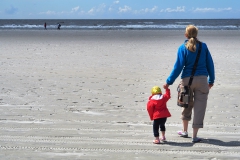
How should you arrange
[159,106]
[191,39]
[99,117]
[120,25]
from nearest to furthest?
[191,39] < [159,106] < [99,117] < [120,25]

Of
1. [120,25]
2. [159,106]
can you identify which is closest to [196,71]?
[159,106]

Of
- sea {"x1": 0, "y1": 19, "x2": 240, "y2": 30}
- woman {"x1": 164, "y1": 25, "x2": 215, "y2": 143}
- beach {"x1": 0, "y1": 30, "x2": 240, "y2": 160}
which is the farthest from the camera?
sea {"x1": 0, "y1": 19, "x2": 240, "y2": 30}

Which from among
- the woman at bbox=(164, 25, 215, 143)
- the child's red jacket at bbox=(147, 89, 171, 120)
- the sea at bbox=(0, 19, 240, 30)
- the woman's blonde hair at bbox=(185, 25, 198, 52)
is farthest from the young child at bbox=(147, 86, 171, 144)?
the sea at bbox=(0, 19, 240, 30)

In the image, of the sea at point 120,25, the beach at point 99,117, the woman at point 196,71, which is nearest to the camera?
the beach at point 99,117

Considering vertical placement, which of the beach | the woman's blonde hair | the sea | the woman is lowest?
the beach

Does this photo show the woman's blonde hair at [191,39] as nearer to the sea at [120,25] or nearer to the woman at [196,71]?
the woman at [196,71]

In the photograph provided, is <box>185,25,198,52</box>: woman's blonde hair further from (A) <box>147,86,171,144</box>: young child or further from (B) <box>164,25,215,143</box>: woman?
(A) <box>147,86,171,144</box>: young child

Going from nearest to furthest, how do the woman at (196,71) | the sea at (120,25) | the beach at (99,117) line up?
the beach at (99,117) → the woman at (196,71) → the sea at (120,25)

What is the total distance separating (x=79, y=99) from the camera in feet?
25.1

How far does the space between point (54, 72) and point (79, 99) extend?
4067 mm

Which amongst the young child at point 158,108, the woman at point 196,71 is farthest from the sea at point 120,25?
the young child at point 158,108

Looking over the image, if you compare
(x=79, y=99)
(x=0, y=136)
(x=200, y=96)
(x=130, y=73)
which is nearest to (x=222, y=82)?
(x=130, y=73)

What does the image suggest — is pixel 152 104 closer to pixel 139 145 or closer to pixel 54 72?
pixel 139 145

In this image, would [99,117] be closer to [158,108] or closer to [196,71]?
[158,108]
